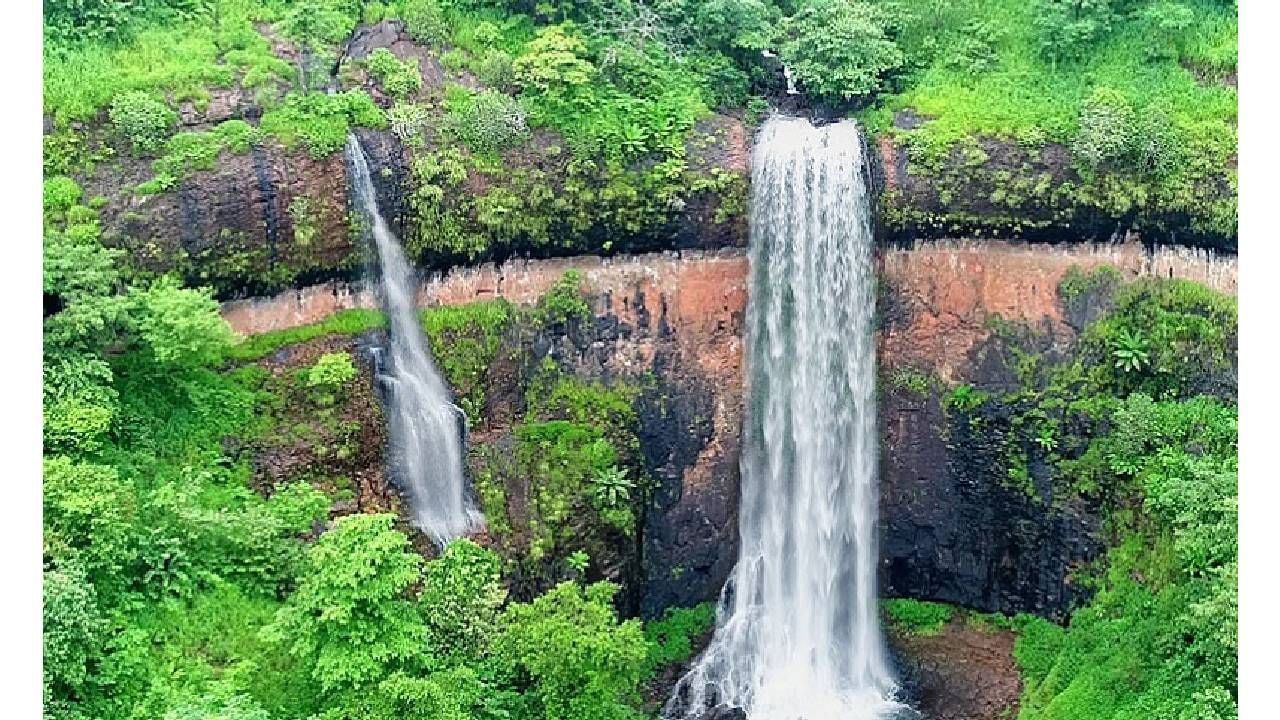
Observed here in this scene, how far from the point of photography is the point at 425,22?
767 inches

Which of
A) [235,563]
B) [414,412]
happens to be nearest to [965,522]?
[414,412]

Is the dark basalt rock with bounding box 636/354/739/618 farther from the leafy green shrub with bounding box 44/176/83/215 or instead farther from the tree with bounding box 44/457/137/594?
the leafy green shrub with bounding box 44/176/83/215

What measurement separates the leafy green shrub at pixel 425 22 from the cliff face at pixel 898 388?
375 centimetres

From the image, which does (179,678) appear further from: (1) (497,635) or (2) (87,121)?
(2) (87,121)

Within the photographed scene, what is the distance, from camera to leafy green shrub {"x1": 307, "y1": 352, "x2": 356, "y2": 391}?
55.7 feet

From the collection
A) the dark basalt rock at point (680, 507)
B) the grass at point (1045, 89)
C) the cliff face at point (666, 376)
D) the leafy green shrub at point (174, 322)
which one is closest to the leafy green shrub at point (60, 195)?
the leafy green shrub at point (174, 322)

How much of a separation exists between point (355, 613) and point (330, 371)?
15.6 feet

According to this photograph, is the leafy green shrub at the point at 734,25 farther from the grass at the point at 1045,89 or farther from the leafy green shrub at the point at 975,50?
the leafy green shrub at the point at 975,50

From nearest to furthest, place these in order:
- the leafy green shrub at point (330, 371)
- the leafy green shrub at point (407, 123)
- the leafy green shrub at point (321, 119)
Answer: the leafy green shrub at point (330, 371) → the leafy green shrub at point (321, 119) → the leafy green shrub at point (407, 123)

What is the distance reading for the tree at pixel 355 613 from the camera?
42.7 feet

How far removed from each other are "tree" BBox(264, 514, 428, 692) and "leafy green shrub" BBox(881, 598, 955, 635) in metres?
9.94

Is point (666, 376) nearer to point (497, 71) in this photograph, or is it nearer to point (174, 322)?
point (497, 71)

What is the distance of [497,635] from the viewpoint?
47.0 ft

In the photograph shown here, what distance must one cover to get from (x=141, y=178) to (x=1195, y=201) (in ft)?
48.2
